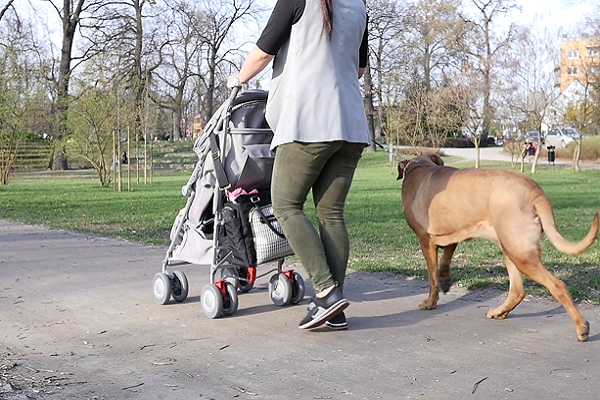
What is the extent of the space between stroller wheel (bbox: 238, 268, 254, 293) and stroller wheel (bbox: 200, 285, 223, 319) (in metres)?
0.75

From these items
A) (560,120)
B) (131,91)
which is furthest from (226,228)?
(560,120)

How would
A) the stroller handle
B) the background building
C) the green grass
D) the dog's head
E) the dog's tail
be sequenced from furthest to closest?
the background building → the green grass → the dog's head → the stroller handle → the dog's tail

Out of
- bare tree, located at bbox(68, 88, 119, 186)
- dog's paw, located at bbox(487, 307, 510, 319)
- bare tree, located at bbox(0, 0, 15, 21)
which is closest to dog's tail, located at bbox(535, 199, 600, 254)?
dog's paw, located at bbox(487, 307, 510, 319)

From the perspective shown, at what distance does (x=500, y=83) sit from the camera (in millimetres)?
36938

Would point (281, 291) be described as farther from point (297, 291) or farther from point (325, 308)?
point (325, 308)

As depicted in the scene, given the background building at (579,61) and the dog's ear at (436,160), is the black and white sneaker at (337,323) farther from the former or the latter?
the background building at (579,61)

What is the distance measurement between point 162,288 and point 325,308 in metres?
1.50

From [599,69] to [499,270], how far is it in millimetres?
32195

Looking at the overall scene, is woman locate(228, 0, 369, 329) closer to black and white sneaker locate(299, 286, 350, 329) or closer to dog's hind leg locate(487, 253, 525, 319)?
black and white sneaker locate(299, 286, 350, 329)

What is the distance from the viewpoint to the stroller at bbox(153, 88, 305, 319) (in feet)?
16.5

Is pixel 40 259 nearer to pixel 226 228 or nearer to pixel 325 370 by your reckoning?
pixel 226 228

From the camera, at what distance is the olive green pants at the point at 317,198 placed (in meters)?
4.41

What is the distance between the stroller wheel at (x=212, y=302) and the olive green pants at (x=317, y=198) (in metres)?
0.67

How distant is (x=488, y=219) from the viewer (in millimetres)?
4676
